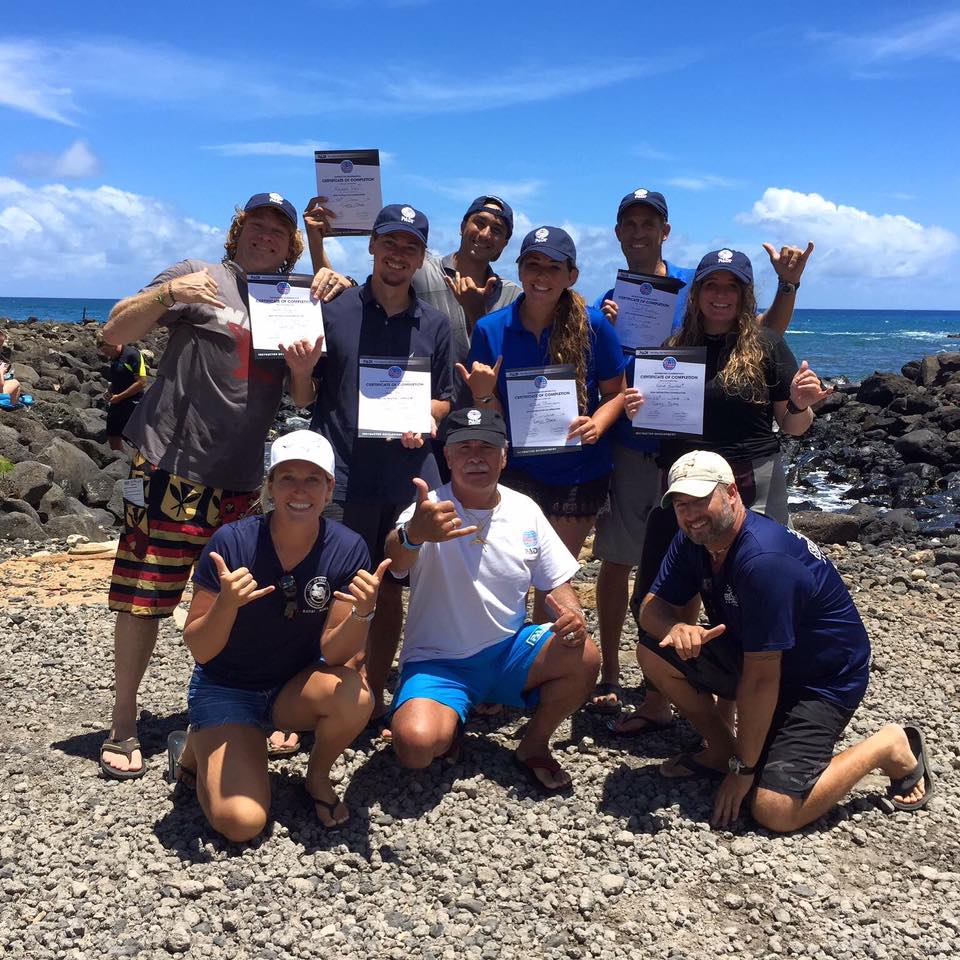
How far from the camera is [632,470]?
6605 mm

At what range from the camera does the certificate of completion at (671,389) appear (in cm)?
591

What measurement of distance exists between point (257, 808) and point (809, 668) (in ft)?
9.44

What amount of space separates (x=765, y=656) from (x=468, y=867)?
1.76 meters

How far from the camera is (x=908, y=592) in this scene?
9992 mm

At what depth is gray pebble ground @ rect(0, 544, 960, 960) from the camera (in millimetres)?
4277

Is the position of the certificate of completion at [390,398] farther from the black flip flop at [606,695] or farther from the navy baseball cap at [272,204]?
the black flip flop at [606,695]

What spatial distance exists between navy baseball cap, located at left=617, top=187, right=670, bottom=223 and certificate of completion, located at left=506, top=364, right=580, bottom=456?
53.3 inches

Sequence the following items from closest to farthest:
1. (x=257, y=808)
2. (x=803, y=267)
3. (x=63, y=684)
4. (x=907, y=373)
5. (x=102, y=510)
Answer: (x=257, y=808) < (x=803, y=267) < (x=63, y=684) < (x=102, y=510) < (x=907, y=373)

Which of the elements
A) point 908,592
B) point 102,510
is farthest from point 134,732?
point 102,510

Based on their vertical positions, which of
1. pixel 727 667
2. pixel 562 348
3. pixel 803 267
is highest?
pixel 803 267

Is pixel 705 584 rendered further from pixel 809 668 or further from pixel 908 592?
pixel 908 592

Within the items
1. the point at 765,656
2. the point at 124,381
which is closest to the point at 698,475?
the point at 765,656

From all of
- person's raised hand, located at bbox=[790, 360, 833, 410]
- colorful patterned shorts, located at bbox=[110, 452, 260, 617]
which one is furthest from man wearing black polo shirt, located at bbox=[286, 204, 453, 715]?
person's raised hand, located at bbox=[790, 360, 833, 410]

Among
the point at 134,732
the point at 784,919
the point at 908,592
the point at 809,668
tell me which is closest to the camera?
the point at 784,919
